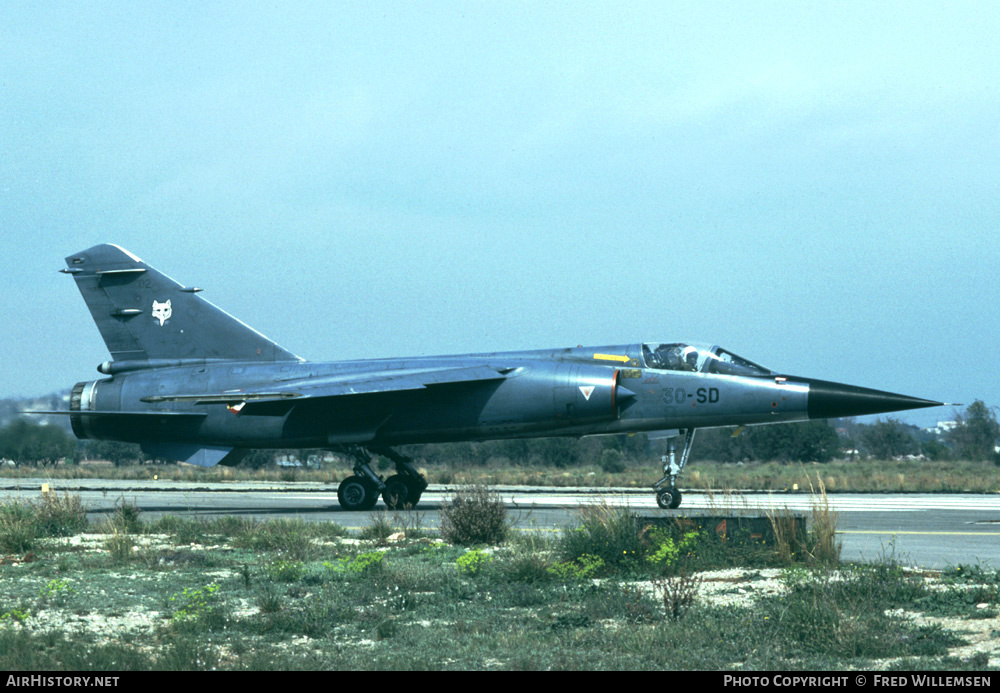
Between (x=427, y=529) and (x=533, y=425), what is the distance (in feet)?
15.0

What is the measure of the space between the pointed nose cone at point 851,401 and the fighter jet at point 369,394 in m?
0.03

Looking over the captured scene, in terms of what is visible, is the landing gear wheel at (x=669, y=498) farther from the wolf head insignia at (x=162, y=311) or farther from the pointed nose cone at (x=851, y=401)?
the wolf head insignia at (x=162, y=311)

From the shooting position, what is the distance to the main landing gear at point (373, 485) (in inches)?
808

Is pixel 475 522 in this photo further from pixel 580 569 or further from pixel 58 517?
pixel 58 517

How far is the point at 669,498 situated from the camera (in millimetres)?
18828

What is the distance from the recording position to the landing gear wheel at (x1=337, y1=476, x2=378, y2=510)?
2047 cm

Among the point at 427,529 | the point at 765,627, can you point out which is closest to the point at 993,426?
the point at 427,529

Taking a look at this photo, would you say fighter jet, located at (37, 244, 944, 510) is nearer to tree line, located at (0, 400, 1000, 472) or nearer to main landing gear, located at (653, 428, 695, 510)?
main landing gear, located at (653, 428, 695, 510)

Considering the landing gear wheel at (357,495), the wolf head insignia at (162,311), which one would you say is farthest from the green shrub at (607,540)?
the wolf head insignia at (162,311)

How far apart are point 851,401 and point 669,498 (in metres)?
3.98

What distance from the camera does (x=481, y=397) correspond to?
A: 20.0 m

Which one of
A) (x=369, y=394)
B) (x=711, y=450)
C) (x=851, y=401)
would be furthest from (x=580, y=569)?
(x=711, y=450)
